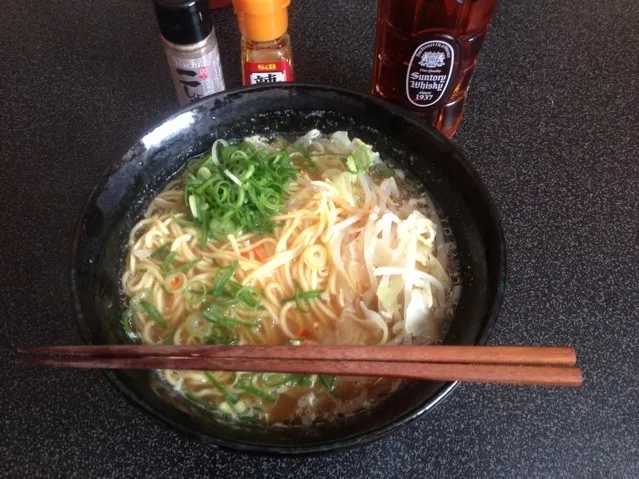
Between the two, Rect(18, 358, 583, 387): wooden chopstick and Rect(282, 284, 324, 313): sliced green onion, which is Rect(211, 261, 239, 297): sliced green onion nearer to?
Rect(282, 284, 324, 313): sliced green onion

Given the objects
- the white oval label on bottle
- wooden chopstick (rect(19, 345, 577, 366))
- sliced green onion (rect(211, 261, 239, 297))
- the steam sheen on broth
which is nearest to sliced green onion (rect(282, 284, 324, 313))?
the steam sheen on broth

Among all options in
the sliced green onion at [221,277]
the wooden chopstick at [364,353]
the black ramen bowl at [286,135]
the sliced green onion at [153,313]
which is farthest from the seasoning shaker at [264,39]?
the wooden chopstick at [364,353]

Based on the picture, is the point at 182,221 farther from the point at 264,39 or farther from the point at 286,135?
the point at 264,39

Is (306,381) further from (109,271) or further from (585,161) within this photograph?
(585,161)

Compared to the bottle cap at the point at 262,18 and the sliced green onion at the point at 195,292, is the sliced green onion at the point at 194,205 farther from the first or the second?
the bottle cap at the point at 262,18

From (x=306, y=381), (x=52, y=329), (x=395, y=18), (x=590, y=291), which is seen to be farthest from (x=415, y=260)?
(x=52, y=329)

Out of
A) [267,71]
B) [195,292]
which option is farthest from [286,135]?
[195,292]

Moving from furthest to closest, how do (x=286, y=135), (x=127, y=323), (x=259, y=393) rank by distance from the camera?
(x=286, y=135), (x=127, y=323), (x=259, y=393)
